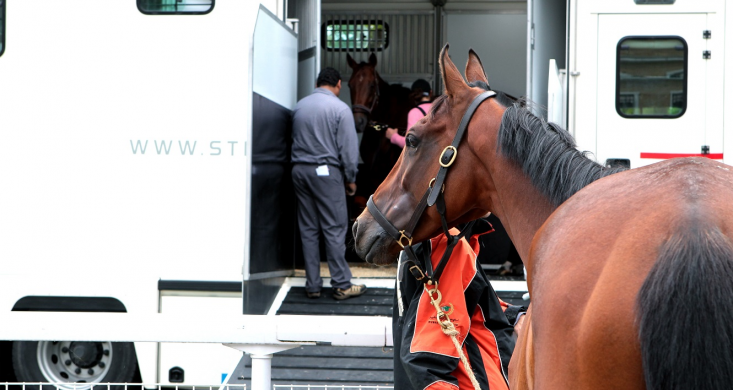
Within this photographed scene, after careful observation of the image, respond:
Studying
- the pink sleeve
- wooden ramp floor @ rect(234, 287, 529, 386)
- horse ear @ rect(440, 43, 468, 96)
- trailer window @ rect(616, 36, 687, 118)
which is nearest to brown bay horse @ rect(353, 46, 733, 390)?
horse ear @ rect(440, 43, 468, 96)

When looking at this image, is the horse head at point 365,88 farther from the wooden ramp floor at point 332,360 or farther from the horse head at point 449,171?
the horse head at point 449,171

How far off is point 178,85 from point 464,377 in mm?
3451

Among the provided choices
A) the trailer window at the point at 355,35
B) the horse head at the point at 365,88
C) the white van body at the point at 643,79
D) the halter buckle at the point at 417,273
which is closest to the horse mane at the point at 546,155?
the halter buckle at the point at 417,273

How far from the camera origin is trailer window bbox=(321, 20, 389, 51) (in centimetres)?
827

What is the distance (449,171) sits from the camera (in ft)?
7.37

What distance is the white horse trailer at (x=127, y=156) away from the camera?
16.1 ft

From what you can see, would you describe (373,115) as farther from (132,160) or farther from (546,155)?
(546,155)

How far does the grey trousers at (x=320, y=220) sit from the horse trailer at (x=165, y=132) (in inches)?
12.0

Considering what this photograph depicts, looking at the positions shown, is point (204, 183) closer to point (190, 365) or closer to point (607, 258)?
point (190, 365)

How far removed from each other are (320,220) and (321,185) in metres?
0.27

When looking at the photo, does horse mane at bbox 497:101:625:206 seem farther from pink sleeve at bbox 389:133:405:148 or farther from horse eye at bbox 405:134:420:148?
pink sleeve at bbox 389:133:405:148

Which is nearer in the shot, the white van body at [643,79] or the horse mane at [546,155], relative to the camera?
the horse mane at [546,155]

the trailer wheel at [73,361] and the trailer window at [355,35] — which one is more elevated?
the trailer window at [355,35]

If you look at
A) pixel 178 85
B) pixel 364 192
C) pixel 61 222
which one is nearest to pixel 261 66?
pixel 178 85
